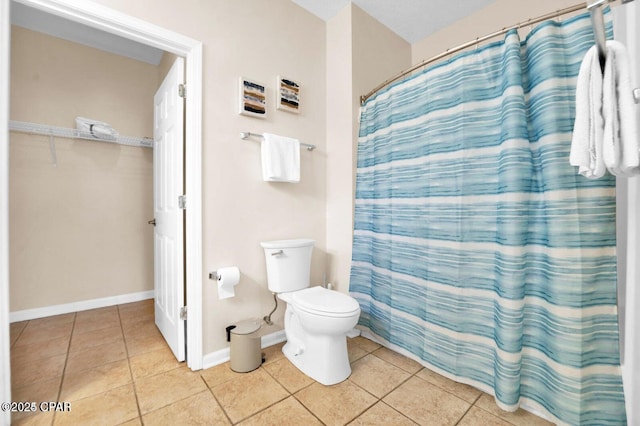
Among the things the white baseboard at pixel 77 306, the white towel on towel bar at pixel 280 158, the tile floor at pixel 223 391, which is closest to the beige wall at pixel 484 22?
the white towel on towel bar at pixel 280 158

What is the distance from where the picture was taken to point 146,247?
2789 millimetres

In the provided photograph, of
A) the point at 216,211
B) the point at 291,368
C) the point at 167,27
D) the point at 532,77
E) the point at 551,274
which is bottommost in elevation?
the point at 291,368

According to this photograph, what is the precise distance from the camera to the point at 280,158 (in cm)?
181

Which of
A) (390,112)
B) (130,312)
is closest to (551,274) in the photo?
(390,112)

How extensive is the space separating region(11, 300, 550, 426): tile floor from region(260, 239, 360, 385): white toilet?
7 cm

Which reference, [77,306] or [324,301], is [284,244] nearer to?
[324,301]

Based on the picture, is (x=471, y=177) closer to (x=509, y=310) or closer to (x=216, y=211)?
(x=509, y=310)

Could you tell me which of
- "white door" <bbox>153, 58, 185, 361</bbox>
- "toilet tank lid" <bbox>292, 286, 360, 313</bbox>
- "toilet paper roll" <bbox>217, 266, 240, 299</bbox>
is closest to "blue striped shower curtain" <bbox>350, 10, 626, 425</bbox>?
"toilet tank lid" <bbox>292, 286, 360, 313</bbox>

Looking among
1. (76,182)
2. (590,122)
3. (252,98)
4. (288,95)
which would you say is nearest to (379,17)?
(288,95)

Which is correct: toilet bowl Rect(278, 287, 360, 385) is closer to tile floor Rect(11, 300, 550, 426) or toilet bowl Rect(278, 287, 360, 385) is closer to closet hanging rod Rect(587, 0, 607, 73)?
tile floor Rect(11, 300, 550, 426)

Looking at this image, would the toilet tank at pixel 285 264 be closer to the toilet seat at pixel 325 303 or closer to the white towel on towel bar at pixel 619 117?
the toilet seat at pixel 325 303

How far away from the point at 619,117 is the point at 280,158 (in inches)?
61.2

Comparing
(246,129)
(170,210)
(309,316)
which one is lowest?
(309,316)

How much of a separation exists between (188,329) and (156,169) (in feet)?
4.14
